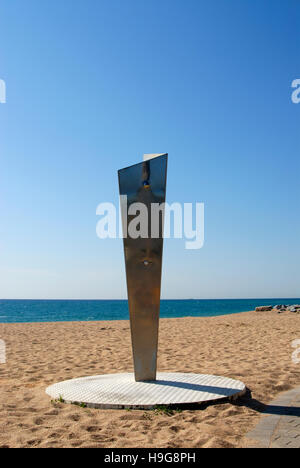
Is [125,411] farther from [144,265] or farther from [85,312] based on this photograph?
[85,312]

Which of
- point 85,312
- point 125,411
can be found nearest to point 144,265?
point 125,411

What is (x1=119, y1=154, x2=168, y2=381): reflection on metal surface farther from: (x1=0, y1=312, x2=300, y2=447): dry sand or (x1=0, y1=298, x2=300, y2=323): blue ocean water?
(x1=0, y1=298, x2=300, y2=323): blue ocean water

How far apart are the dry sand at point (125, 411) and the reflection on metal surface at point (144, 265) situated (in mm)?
1243

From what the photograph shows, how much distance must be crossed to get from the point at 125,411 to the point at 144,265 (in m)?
1.93

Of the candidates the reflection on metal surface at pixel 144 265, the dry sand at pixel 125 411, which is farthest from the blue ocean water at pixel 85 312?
the reflection on metal surface at pixel 144 265

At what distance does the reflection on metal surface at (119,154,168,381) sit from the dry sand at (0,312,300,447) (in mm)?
1243

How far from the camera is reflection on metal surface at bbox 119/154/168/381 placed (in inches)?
225

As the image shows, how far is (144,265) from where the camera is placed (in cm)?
570

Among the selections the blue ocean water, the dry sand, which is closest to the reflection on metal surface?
the dry sand

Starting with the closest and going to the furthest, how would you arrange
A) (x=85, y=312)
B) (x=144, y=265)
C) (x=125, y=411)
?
(x=125, y=411) → (x=144, y=265) → (x=85, y=312)

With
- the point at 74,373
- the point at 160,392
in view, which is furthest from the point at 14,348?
the point at 160,392

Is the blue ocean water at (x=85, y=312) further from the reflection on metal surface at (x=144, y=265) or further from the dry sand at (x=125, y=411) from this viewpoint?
the reflection on metal surface at (x=144, y=265)
